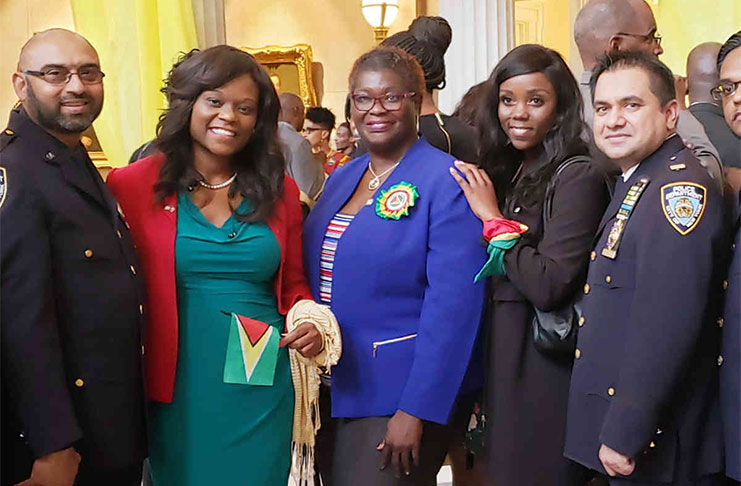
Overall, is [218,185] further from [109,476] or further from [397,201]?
[109,476]

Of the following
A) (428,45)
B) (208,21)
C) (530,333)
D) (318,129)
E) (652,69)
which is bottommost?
(530,333)

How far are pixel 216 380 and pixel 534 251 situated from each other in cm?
91

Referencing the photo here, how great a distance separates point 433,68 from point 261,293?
1.24 metres

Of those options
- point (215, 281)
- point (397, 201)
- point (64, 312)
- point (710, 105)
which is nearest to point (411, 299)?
point (397, 201)

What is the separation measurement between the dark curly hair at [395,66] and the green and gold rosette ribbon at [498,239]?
0.42 metres

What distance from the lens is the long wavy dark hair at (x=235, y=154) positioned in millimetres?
2426

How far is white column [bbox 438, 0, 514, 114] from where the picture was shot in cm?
477

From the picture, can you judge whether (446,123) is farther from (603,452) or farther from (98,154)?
(98,154)

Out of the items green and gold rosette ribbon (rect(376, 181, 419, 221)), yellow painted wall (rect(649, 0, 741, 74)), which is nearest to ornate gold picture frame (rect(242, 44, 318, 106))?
yellow painted wall (rect(649, 0, 741, 74))

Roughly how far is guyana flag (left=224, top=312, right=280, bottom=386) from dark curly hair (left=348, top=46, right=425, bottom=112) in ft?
2.32

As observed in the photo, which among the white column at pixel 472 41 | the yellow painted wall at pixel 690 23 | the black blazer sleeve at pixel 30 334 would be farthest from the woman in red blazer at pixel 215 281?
the yellow painted wall at pixel 690 23

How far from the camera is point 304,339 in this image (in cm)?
234

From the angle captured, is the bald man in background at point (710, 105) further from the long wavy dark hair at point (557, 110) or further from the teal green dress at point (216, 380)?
the teal green dress at point (216, 380)

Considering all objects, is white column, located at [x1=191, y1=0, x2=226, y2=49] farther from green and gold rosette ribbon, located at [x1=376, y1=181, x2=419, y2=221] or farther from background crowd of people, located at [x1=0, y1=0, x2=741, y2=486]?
green and gold rosette ribbon, located at [x1=376, y1=181, x2=419, y2=221]
